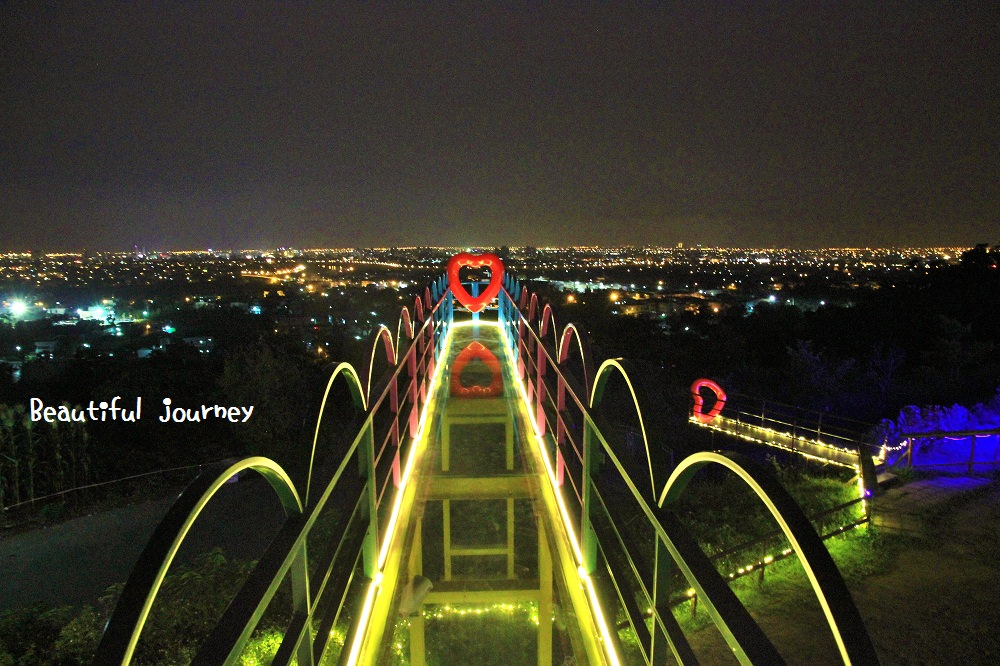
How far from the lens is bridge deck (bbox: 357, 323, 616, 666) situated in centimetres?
317

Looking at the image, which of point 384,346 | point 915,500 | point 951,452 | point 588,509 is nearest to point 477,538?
point 384,346

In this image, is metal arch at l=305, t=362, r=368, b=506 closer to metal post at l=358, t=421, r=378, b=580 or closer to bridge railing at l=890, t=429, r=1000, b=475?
metal post at l=358, t=421, r=378, b=580

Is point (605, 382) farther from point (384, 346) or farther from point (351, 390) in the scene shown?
point (384, 346)

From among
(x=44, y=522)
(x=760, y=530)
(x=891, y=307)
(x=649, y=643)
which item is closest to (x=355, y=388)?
(x=649, y=643)

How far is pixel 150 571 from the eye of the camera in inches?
38.4

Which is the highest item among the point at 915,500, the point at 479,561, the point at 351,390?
the point at 351,390

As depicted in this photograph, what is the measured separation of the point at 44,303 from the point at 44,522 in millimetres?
66038

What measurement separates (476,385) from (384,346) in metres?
2.61

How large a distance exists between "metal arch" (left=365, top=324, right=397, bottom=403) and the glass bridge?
2 cm

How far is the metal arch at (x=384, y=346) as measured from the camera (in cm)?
306

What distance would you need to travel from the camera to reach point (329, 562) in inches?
84.7

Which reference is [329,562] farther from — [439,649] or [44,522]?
[44,522]

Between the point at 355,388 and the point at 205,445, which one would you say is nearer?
the point at 355,388

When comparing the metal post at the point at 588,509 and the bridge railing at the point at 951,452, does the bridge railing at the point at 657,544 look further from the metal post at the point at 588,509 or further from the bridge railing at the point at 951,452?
the bridge railing at the point at 951,452
